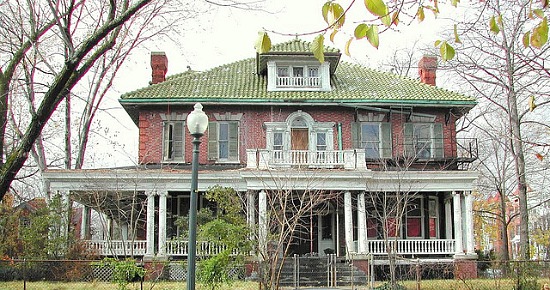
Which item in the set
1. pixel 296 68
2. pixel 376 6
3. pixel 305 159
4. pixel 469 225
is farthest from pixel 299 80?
pixel 376 6

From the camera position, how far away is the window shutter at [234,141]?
1110 inches

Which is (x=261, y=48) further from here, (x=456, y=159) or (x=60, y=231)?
(x=456, y=159)

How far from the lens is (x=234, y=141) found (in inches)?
1113

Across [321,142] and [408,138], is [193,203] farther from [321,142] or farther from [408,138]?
[408,138]

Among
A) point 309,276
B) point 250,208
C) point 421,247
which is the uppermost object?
point 250,208

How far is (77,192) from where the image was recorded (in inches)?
979

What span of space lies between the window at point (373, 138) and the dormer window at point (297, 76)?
2.39 m

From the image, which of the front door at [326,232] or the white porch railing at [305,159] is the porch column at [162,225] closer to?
the white porch railing at [305,159]

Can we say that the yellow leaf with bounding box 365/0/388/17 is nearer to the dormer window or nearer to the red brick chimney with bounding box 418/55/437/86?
the dormer window

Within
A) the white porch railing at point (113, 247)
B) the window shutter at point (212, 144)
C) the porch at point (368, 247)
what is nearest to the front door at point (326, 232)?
the porch at point (368, 247)

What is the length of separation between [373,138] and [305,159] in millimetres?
4722

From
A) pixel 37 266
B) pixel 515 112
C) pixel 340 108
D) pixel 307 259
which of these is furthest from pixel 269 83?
pixel 37 266

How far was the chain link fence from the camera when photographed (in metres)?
18.5

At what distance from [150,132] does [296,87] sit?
6.80 meters
